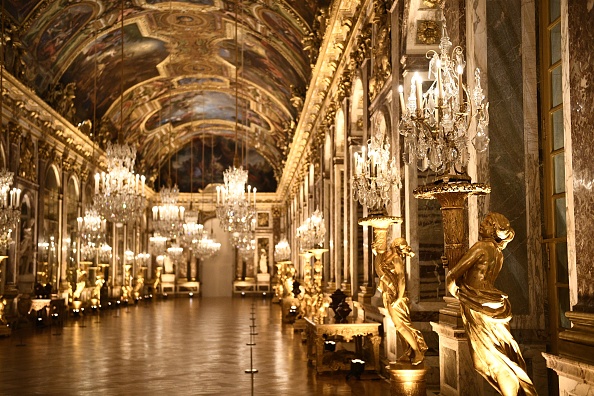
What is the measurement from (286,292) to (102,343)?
29.0ft

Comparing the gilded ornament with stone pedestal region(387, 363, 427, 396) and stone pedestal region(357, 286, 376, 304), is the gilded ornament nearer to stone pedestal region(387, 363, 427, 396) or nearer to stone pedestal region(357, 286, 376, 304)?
stone pedestal region(387, 363, 427, 396)

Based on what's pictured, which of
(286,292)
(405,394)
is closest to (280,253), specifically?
(286,292)

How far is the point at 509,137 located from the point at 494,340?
2.26m

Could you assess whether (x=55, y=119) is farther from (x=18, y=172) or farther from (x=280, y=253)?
(x=280, y=253)

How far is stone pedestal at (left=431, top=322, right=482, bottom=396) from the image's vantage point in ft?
20.8

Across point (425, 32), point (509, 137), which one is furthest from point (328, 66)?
point (509, 137)

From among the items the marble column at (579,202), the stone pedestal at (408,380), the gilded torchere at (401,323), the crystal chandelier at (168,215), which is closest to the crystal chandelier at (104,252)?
the crystal chandelier at (168,215)

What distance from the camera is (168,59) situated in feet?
90.2

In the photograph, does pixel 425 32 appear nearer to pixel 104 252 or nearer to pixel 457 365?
pixel 457 365

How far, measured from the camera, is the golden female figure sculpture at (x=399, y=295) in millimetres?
7344

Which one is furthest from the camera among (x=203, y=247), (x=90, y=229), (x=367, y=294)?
(x=203, y=247)

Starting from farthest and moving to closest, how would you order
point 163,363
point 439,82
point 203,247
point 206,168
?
point 206,168 < point 203,247 < point 163,363 < point 439,82

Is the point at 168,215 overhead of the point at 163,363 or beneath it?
overhead

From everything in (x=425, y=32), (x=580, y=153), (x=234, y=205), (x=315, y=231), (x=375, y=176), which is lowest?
(x=315, y=231)
